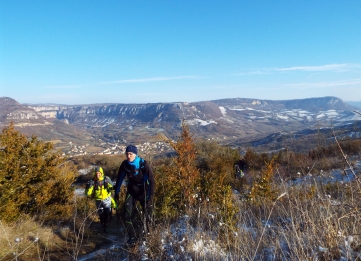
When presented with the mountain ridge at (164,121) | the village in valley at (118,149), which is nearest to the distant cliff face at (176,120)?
the mountain ridge at (164,121)

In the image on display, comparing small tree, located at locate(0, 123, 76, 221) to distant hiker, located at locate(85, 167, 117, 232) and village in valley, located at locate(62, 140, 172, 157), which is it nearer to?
village in valley, located at locate(62, 140, 172, 157)

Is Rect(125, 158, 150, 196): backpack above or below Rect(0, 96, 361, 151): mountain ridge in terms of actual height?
above

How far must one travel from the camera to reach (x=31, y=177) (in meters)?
6.95

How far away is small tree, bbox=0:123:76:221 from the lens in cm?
611

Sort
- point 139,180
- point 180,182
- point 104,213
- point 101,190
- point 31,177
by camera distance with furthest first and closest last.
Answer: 1. point 180,182
2. point 31,177
3. point 104,213
4. point 101,190
5. point 139,180

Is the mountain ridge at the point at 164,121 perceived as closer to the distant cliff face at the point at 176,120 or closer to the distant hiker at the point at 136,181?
the distant cliff face at the point at 176,120

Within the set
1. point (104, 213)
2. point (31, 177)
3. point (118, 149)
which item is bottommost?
point (118, 149)

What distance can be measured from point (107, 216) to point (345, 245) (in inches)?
195

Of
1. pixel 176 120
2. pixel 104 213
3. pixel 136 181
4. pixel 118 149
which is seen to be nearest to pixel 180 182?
pixel 104 213

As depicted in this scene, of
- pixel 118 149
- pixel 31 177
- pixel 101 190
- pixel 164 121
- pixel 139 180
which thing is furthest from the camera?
pixel 164 121

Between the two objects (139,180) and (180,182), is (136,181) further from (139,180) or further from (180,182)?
(180,182)

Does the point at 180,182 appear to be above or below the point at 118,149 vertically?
above

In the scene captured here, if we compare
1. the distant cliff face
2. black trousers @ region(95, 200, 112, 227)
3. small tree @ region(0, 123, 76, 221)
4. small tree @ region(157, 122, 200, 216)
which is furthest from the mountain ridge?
black trousers @ region(95, 200, 112, 227)

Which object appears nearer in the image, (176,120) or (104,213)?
(104,213)
